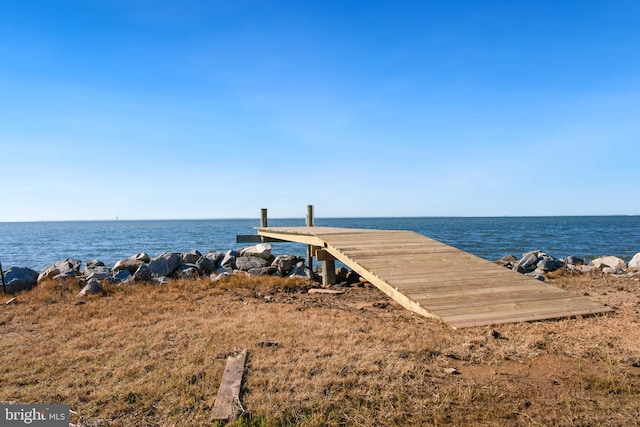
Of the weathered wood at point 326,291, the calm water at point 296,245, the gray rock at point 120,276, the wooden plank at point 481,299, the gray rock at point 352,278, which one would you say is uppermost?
the wooden plank at point 481,299

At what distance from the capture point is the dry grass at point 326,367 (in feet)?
11.3

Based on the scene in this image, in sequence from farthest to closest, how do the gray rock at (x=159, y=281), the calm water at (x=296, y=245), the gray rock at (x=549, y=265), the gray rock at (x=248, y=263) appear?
1. the calm water at (x=296, y=245)
2. the gray rock at (x=248, y=263)
3. the gray rock at (x=549, y=265)
4. the gray rock at (x=159, y=281)

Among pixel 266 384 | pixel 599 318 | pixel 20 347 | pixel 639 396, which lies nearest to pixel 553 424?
pixel 639 396

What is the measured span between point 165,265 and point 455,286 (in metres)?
10.4

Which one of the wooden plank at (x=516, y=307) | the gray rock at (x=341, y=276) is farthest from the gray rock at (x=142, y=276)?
the wooden plank at (x=516, y=307)

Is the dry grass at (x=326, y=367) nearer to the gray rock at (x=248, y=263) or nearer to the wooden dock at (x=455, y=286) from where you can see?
the wooden dock at (x=455, y=286)

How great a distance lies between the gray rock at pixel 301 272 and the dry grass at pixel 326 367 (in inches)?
219

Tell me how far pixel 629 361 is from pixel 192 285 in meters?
9.45

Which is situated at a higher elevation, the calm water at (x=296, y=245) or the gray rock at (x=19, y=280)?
the gray rock at (x=19, y=280)

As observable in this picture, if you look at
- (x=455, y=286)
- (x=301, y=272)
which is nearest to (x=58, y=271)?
(x=301, y=272)

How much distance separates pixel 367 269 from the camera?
25.6 ft

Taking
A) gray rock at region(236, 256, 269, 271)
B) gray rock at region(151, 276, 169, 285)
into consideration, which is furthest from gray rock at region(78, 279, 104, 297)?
gray rock at region(236, 256, 269, 271)

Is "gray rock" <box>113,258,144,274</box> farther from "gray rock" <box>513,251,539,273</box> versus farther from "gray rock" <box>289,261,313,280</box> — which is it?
"gray rock" <box>513,251,539,273</box>

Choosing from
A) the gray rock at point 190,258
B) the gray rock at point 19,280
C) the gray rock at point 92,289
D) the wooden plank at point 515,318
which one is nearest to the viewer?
the wooden plank at point 515,318
